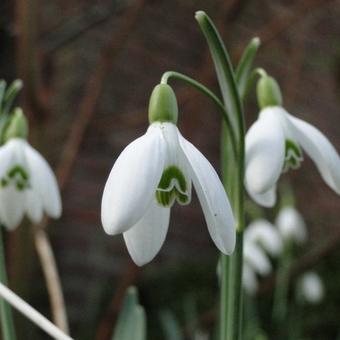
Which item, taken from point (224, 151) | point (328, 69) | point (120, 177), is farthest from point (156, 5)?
point (120, 177)

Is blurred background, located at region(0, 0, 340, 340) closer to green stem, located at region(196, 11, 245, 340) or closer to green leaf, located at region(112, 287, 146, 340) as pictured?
green leaf, located at region(112, 287, 146, 340)

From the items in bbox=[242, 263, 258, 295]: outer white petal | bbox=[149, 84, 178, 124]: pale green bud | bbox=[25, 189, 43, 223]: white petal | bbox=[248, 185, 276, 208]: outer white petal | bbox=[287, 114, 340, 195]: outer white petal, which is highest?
bbox=[149, 84, 178, 124]: pale green bud

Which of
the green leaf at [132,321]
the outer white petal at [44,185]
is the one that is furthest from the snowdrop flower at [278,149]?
the outer white petal at [44,185]

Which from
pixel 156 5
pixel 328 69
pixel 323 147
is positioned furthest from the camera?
pixel 328 69

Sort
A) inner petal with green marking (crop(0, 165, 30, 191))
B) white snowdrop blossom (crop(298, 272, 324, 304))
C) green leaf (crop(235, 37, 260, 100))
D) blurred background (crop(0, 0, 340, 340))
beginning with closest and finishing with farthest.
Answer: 1. green leaf (crop(235, 37, 260, 100))
2. inner petal with green marking (crop(0, 165, 30, 191))
3. blurred background (crop(0, 0, 340, 340))
4. white snowdrop blossom (crop(298, 272, 324, 304))

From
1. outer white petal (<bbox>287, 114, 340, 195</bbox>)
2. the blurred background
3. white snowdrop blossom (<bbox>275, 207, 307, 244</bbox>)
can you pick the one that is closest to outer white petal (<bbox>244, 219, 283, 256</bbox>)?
white snowdrop blossom (<bbox>275, 207, 307, 244</bbox>)

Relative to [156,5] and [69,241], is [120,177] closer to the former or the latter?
[156,5]

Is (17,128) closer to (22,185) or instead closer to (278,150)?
(22,185)
